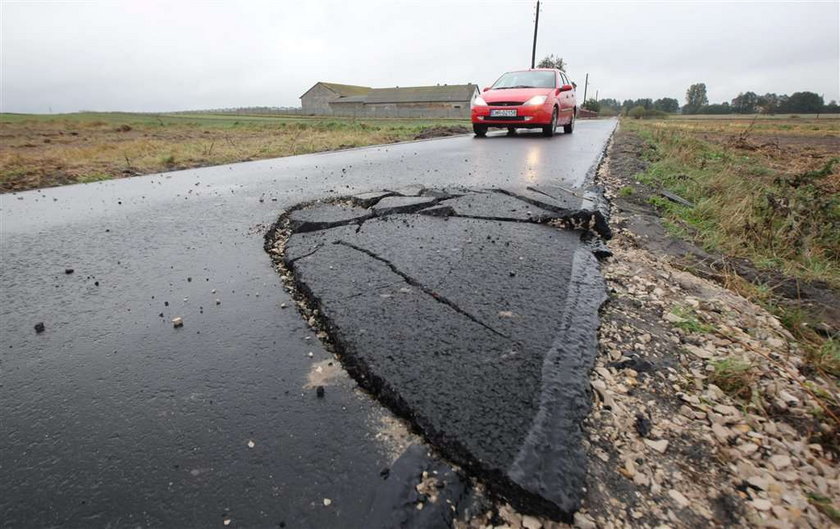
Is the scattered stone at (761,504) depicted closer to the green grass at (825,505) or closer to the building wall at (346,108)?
the green grass at (825,505)

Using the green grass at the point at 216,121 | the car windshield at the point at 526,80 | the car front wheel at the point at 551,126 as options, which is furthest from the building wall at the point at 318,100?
the car front wheel at the point at 551,126

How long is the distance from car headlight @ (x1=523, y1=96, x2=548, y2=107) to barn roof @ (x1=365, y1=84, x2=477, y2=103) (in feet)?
166

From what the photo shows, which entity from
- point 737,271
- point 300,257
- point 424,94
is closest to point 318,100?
point 424,94

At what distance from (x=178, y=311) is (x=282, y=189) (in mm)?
2833

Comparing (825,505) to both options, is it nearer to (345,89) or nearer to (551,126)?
(551,126)


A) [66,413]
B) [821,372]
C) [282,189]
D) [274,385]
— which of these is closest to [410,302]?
[274,385]

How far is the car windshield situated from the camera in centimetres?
962

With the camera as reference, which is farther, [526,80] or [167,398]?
[526,80]

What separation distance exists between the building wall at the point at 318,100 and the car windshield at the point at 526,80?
63336 mm

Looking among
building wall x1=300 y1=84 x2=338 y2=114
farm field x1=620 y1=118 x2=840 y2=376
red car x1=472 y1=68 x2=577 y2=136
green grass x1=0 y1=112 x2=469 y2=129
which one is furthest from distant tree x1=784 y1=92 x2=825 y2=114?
farm field x1=620 y1=118 x2=840 y2=376

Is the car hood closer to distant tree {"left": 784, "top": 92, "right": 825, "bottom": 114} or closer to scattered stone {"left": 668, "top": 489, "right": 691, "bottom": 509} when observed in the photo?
scattered stone {"left": 668, "top": 489, "right": 691, "bottom": 509}

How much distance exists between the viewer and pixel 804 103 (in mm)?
60594

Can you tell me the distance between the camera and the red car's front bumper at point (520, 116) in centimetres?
902

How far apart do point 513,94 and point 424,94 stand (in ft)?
179
